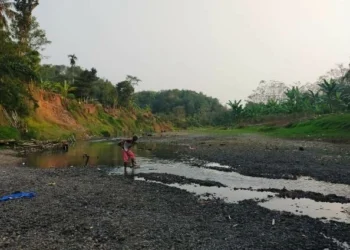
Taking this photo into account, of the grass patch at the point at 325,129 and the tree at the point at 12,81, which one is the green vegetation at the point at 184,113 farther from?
the tree at the point at 12,81

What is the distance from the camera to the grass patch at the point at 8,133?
39062 millimetres

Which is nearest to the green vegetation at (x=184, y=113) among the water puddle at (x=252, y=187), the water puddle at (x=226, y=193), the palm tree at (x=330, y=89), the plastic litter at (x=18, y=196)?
the palm tree at (x=330, y=89)

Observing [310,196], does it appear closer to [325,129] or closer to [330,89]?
[325,129]

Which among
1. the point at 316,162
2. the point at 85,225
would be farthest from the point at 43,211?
A: the point at 316,162

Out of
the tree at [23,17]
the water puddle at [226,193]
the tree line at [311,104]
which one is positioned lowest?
the water puddle at [226,193]

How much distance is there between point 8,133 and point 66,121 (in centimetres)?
2679

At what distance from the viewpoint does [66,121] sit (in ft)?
219

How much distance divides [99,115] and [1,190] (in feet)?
247

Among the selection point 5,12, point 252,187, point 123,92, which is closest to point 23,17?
point 5,12

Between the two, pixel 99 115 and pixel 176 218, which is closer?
pixel 176 218

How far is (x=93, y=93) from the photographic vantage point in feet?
317

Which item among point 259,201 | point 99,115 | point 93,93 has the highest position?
point 93,93

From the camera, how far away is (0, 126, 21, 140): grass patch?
39.1 metres

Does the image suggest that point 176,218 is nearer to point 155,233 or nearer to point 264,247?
point 155,233
